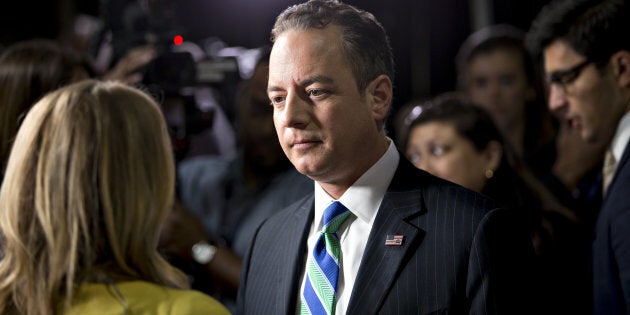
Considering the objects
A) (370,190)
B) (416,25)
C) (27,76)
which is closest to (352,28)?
(370,190)

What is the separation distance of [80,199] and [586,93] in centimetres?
134

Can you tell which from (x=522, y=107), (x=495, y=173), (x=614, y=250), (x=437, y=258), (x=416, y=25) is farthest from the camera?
(x=416, y=25)

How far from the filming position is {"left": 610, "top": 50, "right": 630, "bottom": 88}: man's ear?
216 centimetres

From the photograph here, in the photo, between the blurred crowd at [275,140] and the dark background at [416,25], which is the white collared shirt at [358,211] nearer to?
the blurred crowd at [275,140]

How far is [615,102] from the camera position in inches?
85.9

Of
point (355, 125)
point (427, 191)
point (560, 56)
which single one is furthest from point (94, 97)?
point (560, 56)

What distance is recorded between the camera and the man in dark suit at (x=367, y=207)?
1.48 metres

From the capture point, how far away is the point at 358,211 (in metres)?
1.61

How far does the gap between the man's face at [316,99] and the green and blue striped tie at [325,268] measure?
11 cm

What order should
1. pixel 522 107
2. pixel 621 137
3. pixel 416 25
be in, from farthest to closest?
1. pixel 416 25
2. pixel 522 107
3. pixel 621 137

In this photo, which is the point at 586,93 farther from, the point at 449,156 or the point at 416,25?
the point at 416,25

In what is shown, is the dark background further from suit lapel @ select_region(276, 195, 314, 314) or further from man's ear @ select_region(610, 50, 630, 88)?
suit lapel @ select_region(276, 195, 314, 314)

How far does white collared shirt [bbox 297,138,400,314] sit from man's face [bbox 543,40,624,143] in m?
0.79

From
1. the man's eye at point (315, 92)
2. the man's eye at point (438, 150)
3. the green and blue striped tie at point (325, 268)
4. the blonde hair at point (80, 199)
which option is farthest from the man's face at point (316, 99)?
the man's eye at point (438, 150)
